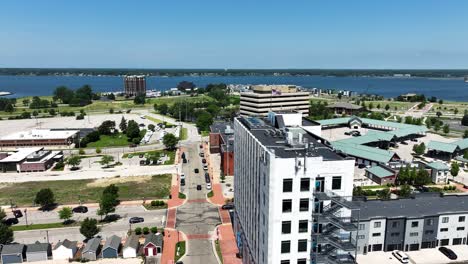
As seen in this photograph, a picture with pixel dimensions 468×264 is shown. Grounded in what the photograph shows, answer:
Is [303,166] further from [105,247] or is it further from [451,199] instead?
[451,199]

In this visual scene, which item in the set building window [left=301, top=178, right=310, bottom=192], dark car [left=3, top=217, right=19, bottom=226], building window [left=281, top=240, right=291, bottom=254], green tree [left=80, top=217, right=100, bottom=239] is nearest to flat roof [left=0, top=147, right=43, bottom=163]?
dark car [left=3, top=217, right=19, bottom=226]

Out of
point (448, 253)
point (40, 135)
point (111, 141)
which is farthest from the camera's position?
point (111, 141)

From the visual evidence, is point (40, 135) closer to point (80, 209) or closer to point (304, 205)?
point (80, 209)

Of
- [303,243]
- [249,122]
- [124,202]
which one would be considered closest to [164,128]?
[124,202]

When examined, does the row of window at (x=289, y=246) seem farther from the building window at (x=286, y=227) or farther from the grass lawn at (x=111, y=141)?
the grass lawn at (x=111, y=141)

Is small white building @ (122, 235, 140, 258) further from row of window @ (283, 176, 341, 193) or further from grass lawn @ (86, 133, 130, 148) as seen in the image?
grass lawn @ (86, 133, 130, 148)

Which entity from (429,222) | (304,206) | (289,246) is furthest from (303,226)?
(429,222)
